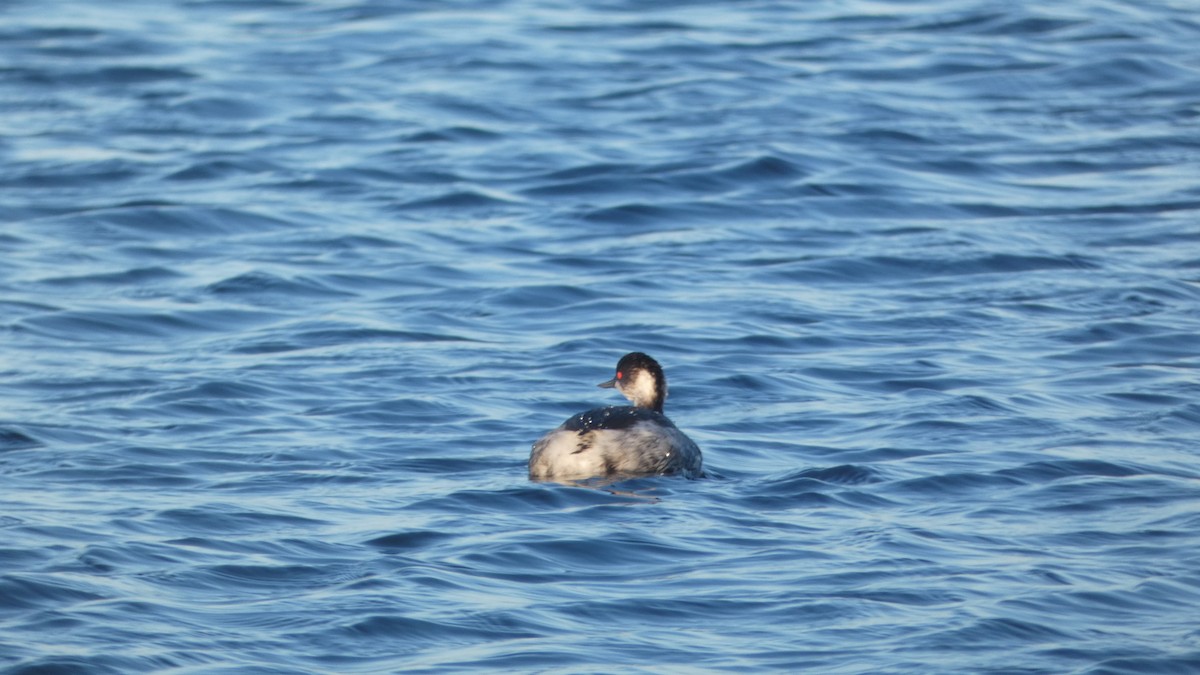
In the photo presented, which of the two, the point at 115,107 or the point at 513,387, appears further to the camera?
the point at 115,107

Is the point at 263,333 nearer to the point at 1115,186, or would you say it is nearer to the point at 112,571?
the point at 112,571

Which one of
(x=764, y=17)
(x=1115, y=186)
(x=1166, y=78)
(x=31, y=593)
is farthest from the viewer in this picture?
(x=764, y=17)

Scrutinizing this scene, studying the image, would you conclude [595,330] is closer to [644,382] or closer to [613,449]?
[644,382]

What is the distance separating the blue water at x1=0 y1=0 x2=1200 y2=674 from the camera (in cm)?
764

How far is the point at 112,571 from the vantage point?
26.6ft

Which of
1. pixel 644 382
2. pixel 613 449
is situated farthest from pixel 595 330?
pixel 613 449

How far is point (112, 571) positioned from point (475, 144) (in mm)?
11066

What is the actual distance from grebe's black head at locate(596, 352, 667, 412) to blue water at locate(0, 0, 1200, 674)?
45 cm

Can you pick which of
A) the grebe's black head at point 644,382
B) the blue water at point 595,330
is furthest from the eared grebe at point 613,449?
the grebe's black head at point 644,382

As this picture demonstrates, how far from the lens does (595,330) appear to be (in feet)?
43.0

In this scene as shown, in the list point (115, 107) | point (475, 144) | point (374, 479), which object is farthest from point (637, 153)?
point (374, 479)

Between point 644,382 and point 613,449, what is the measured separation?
103cm

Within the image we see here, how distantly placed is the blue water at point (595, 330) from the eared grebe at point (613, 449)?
131 millimetres

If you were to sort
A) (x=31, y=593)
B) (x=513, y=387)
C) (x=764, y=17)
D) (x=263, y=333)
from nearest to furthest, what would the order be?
1. (x=31, y=593)
2. (x=513, y=387)
3. (x=263, y=333)
4. (x=764, y=17)
